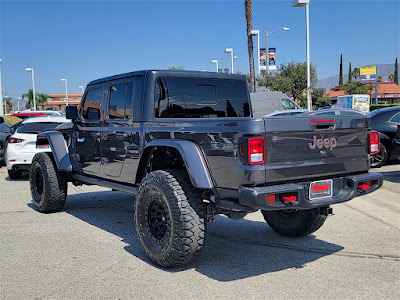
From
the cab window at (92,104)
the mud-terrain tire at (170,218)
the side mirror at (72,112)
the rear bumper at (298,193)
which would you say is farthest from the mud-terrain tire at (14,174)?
the rear bumper at (298,193)

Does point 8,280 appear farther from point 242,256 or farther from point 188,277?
point 242,256

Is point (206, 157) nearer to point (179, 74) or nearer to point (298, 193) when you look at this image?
point (298, 193)

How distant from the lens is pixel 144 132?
4.95 m

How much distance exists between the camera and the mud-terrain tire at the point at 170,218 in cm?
422

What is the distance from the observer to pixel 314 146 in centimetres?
420

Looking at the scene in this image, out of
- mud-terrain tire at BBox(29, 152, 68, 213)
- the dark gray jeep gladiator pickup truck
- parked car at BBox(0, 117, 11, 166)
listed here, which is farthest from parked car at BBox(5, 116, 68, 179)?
the dark gray jeep gladiator pickup truck

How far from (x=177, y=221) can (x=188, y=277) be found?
542 mm

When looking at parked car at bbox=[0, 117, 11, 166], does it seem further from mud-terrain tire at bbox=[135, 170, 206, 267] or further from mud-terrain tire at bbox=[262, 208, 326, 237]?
mud-terrain tire at bbox=[262, 208, 326, 237]

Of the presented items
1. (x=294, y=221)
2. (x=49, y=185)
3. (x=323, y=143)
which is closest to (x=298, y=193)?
(x=323, y=143)

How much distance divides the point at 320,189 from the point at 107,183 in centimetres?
283

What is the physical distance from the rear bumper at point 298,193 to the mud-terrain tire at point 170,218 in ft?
1.98

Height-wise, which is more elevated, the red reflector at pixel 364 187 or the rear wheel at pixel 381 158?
the red reflector at pixel 364 187

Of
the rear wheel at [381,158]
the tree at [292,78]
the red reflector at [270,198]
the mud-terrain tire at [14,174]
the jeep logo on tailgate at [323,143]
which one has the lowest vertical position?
the mud-terrain tire at [14,174]

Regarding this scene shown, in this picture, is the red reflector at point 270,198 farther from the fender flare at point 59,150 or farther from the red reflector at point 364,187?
the fender flare at point 59,150
